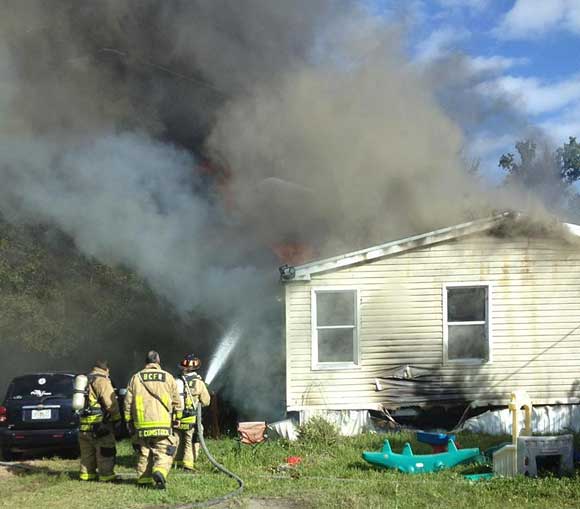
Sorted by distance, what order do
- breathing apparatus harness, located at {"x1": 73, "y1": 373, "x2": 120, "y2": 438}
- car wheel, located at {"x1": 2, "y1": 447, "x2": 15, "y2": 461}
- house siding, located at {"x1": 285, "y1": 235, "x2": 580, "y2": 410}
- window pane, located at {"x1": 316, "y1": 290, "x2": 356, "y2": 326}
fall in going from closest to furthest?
1. breathing apparatus harness, located at {"x1": 73, "y1": 373, "x2": 120, "y2": 438}
2. car wheel, located at {"x1": 2, "y1": 447, "x2": 15, "y2": 461}
3. house siding, located at {"x1": 285, "y1": 235, "x2": 580, "y2": 410}
4. window pane, located at {"x1": 316, "y1": 290, "x2": 356, "y2": 326}

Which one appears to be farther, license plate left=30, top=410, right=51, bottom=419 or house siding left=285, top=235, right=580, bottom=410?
house siding left=285, top=235, right=580, bottom=410

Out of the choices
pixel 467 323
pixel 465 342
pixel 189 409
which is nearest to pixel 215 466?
pixel 189 409

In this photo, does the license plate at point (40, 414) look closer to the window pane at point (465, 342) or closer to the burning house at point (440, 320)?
the burning house at point (440, 320)

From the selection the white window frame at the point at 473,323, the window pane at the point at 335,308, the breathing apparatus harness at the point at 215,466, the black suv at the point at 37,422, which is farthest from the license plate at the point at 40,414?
the white window frame at the point at 473,323

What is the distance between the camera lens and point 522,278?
12484mm

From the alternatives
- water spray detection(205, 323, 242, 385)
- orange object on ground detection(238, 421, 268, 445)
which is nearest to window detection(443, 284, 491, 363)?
orange object on ground detection(238, 421, 268, 445)

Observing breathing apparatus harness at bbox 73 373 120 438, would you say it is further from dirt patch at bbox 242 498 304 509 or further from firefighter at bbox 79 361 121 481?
dirt patch at bbox 242 498 304 509

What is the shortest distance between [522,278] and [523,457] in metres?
4.87

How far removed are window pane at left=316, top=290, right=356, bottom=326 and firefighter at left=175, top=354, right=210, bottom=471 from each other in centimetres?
328

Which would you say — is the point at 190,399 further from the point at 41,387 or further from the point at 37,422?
the point at 41,387

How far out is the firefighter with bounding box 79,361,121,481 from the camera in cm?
880

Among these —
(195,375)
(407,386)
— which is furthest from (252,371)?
(195,375)

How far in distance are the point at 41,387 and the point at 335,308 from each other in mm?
5108

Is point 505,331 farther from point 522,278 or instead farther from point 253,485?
point 253,485
